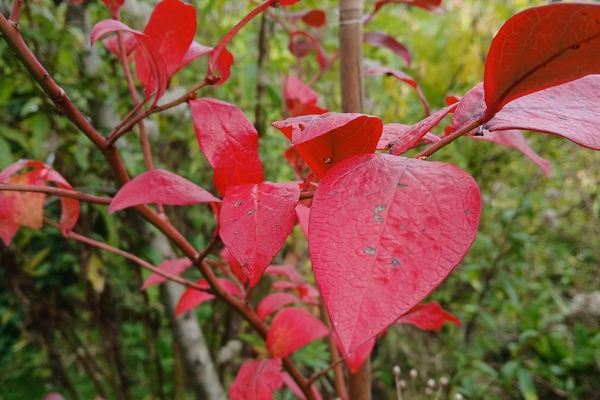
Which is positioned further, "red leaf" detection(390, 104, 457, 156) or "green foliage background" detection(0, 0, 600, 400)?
"green foliage background" detection(0, 0, 600, 400)

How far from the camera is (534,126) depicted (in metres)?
0.17

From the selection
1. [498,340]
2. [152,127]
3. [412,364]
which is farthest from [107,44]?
[498,340]

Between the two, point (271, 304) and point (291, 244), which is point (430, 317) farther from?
point (291, 244)

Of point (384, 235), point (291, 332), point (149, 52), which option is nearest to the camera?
point (384, 235)

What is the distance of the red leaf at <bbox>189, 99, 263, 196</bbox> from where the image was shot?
26 centimetres

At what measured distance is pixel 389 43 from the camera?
534mm

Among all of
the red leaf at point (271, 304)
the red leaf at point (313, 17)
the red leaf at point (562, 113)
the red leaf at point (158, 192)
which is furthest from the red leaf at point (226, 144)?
the red leaf at point (313, 17)

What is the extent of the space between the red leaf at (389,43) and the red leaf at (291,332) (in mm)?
356

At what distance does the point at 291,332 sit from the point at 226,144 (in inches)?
8.0

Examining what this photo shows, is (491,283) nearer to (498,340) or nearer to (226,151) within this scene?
(498,340)

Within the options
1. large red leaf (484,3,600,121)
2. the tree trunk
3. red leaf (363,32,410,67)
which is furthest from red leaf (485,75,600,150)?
red leaf (363,32,410,67)

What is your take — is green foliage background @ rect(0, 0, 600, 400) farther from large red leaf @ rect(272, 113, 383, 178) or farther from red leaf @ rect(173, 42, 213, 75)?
large red leaf @ rect(272, 113, 383, 178)

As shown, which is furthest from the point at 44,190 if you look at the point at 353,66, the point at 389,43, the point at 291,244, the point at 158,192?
the point at 291,244

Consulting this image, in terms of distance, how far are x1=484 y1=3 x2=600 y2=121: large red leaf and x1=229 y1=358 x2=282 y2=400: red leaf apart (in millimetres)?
265
